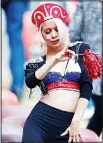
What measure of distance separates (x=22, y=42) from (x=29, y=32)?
101 mm

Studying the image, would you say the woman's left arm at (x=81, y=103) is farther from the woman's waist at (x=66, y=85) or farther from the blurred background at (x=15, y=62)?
the blurred background at (x=15, y=62)

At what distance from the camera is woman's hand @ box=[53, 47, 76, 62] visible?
59.8 inches

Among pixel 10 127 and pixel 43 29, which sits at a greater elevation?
pixel 43 29

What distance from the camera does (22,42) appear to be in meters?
2.30

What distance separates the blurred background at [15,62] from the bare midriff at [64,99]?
0.60m

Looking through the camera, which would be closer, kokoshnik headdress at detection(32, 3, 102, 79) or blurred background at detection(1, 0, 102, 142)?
kokoshnik headdress at detection(32, 3, 102, 79)

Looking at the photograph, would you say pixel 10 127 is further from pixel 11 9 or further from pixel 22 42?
pixel 11 9

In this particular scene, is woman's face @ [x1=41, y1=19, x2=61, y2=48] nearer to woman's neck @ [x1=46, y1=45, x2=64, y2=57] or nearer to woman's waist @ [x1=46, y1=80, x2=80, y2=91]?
woman's neck @ [x1=46, y1=45, x2=64, y2=57]

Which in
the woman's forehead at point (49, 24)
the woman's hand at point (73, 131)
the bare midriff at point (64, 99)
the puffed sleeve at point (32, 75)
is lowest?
the woman's hand at point (73, 131)

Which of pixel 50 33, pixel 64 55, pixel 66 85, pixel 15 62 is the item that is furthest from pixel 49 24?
pixel 15 62

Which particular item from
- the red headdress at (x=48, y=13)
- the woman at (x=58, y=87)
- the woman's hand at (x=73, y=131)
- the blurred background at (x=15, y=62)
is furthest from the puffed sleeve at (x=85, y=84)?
the blurred background at (x=15, y=62)

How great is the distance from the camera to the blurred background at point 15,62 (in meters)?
2.25

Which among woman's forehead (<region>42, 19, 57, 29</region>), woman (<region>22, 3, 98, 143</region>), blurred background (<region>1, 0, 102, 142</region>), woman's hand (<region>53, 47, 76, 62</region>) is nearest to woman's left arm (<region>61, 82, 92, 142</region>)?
woman (<region>22, 3, 98, 143</region>)

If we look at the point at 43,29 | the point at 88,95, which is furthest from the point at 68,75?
the point at 43,29
